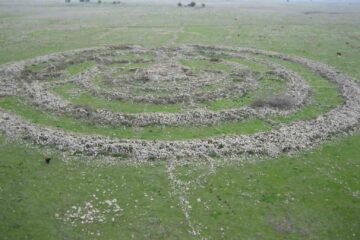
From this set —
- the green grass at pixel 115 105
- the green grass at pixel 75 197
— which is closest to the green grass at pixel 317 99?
the green grass at pixel 115 105

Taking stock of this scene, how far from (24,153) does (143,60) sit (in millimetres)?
36050

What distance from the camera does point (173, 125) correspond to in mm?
41781

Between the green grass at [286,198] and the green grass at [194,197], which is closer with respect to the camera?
the green grass at [194,197]

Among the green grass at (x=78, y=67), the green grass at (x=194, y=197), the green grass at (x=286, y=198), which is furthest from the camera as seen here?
the green grass at (x=78, y=67)

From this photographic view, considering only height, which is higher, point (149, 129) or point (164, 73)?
point (164, 73)

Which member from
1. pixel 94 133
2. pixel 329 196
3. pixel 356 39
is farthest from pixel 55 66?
pixel 356 39

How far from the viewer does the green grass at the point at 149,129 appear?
39.5 m

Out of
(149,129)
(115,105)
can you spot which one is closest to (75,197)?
(149,129)

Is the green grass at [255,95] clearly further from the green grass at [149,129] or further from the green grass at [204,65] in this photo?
the green grass at [204,65]

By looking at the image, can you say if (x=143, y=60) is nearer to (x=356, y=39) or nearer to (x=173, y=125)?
(x=173, y=125)

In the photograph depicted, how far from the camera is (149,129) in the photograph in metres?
40.8

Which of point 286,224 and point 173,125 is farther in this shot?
point 173,125

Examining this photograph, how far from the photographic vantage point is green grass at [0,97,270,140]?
39.5 meters

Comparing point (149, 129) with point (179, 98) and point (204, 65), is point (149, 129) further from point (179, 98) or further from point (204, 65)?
point (204, 65)
